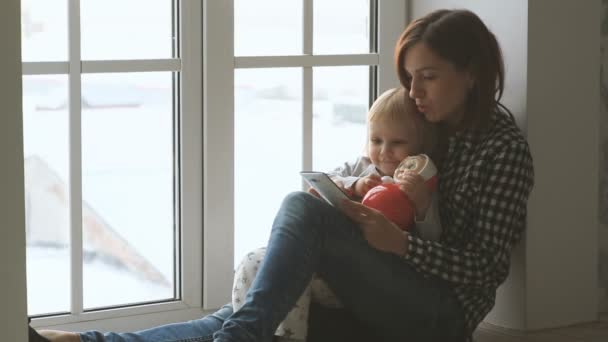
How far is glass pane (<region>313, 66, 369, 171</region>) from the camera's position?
Answer: 2.42m

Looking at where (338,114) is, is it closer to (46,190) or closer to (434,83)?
(434,83)

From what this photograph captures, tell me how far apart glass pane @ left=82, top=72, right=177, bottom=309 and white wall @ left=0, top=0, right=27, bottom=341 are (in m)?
1.27

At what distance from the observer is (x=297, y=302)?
196 centimetres

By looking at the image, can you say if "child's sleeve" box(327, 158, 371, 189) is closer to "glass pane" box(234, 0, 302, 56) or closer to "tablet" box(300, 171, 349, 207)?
"tablet" box(300, 171, 349, 207)

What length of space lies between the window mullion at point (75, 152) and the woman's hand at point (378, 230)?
2.07 feet

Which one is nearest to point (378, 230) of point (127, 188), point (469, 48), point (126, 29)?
point (469, 48)

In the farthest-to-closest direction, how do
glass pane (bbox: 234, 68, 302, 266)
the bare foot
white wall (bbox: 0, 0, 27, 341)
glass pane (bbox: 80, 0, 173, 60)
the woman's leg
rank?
1. glass pane (bbox: 234, 68, 302, 266)
2. glass pane (bbox: 80, 0, 173, 60)
3. the woman's leg
4. the bare foot
5. white wall (bbox: 0, 0, 27, 341)

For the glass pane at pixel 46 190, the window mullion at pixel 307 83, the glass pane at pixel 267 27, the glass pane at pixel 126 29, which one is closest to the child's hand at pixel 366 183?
the window mullion at pixel 307 83

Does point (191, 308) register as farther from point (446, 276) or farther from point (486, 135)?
point (486, 135)

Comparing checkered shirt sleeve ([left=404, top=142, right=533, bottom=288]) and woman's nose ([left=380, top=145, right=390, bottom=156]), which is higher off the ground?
woman's nose ([left=380, top=145, right=390, bottom=156])

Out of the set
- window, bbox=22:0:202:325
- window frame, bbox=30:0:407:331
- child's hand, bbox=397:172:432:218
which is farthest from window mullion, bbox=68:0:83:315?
child's hand, bbox=397:172:432:218

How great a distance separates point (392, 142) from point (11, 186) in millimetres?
1296

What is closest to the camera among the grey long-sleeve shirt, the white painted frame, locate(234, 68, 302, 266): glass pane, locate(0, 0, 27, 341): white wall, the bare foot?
locate(0, 0, 27, 341): white wall

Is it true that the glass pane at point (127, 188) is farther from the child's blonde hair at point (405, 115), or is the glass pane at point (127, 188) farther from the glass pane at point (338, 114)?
the child's blonde hair at point (405, 115)
